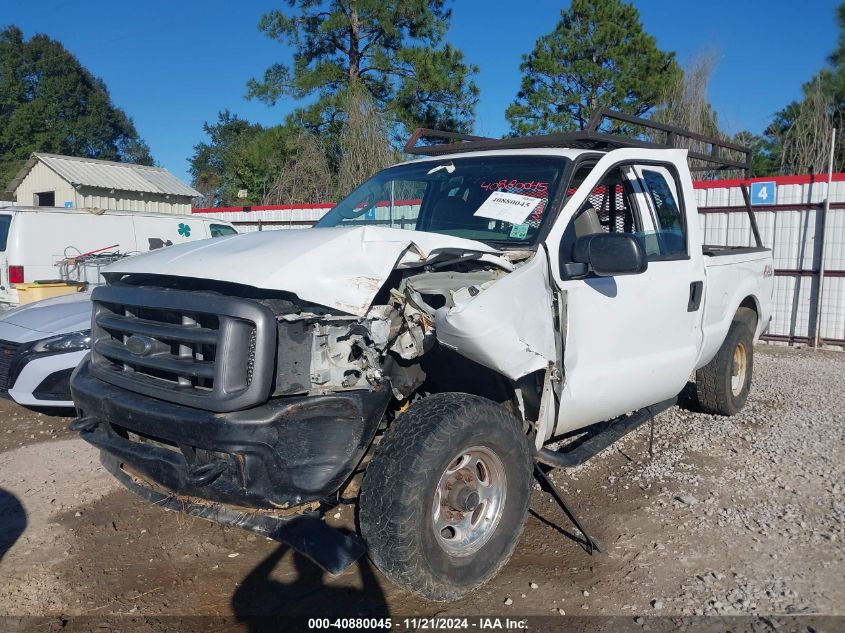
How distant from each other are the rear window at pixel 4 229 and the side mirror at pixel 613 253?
8498 mm

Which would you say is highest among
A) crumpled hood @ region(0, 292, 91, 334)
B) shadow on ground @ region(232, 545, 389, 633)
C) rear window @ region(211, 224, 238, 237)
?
rear window @ region(211, 224, 238, 237)

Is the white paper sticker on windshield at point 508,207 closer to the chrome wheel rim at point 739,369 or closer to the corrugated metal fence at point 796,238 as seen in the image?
the chrome wheel rim at point 739,369

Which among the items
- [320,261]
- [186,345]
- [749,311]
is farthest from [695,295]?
[186,345]

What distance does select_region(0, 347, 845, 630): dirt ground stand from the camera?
326cm

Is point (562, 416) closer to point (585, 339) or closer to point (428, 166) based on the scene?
point (585, 339)

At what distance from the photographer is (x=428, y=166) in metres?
4.60

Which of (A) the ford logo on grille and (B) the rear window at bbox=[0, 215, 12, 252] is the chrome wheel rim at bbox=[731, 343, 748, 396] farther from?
(B) the rear window at bbox=[0, 215, 12, 252]

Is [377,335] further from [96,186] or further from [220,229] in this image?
[96,186]

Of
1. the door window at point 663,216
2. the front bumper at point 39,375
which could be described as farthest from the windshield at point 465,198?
the front bumper at point 39,375

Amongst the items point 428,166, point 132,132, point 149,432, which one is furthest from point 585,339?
point 132,132

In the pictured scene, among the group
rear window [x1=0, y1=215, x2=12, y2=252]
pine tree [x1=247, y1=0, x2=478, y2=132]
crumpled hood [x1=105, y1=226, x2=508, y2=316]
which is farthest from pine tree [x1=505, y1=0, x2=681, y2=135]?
crumpled hood [x1=105, y1=226, x2=508, y2=316]

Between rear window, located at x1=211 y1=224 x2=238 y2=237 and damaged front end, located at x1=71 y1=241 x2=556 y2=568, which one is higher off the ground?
rear window, located at x1=211 y1=224 x2=238 y2=237

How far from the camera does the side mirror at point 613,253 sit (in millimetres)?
3338

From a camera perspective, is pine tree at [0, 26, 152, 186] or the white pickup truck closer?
the white pickup truck
